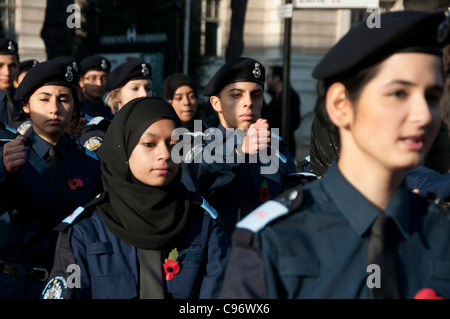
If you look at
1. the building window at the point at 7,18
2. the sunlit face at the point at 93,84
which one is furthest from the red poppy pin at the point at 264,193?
the building window at the point at 7,18

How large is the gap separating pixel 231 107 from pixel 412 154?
2.61 meters

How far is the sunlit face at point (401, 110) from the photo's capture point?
1.84m

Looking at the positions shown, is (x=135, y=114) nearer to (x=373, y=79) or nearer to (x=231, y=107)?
(x=231, y=107)

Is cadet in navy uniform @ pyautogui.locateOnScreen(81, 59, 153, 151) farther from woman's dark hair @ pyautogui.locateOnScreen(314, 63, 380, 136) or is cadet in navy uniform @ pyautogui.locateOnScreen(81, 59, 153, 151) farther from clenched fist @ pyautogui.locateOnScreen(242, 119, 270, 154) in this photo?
woman's dark hair @ pyautogui.locateOnScreen(314, 63, 380, 136)

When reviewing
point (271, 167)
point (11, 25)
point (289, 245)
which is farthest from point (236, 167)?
point (11, 25)

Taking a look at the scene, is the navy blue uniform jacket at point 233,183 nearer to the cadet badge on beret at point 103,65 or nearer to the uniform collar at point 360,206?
the uniform collar at point 360,206

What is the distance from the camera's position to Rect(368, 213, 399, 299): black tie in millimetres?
1842

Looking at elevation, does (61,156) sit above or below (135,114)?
below

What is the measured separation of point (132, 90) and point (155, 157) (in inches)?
124

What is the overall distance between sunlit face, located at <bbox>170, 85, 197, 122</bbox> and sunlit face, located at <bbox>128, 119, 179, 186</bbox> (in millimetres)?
3252

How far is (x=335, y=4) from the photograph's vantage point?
22.5 ft

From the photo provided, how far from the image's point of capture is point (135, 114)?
11.2 ft

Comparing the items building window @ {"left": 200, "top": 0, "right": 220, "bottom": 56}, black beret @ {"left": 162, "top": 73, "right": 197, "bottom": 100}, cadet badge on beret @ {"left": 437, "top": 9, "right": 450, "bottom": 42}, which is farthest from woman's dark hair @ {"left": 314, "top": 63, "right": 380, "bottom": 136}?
building window @ {"left": 200, "top": 0, "right": 220, "bottom": 56}

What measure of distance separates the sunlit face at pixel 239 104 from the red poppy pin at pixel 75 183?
1.00 meters
